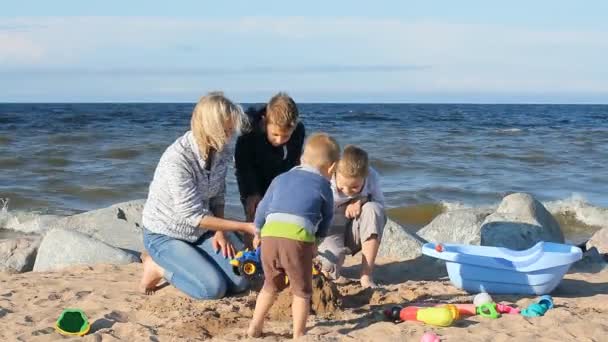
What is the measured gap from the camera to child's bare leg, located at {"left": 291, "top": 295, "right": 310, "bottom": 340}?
4.28m

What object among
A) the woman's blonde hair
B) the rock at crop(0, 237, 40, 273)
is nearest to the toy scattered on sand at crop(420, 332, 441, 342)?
the woman's blonde hair

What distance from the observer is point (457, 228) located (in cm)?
782

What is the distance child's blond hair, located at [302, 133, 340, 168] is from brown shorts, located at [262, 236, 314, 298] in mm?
443

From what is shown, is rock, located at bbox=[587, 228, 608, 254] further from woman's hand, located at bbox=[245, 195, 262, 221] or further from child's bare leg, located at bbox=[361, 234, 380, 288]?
woman's hand, located at bbox=[245, 195, 262, 221]

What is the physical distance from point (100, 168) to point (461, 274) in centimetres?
1056

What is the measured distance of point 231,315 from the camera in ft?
A: 16.0

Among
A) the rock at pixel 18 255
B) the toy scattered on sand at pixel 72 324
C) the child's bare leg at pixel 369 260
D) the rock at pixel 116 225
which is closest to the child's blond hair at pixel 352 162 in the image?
the child's bare leg at pixel 369 260

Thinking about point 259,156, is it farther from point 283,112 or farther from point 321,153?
point 321,153

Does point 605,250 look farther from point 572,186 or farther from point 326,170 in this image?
point 572,186

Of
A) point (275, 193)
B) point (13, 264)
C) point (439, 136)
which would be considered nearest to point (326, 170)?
point (275, 193)

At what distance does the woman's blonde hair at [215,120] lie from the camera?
4902mm

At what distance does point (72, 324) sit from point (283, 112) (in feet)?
6.06

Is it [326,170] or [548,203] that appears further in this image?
[548,203]

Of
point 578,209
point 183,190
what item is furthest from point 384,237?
point 578,209
